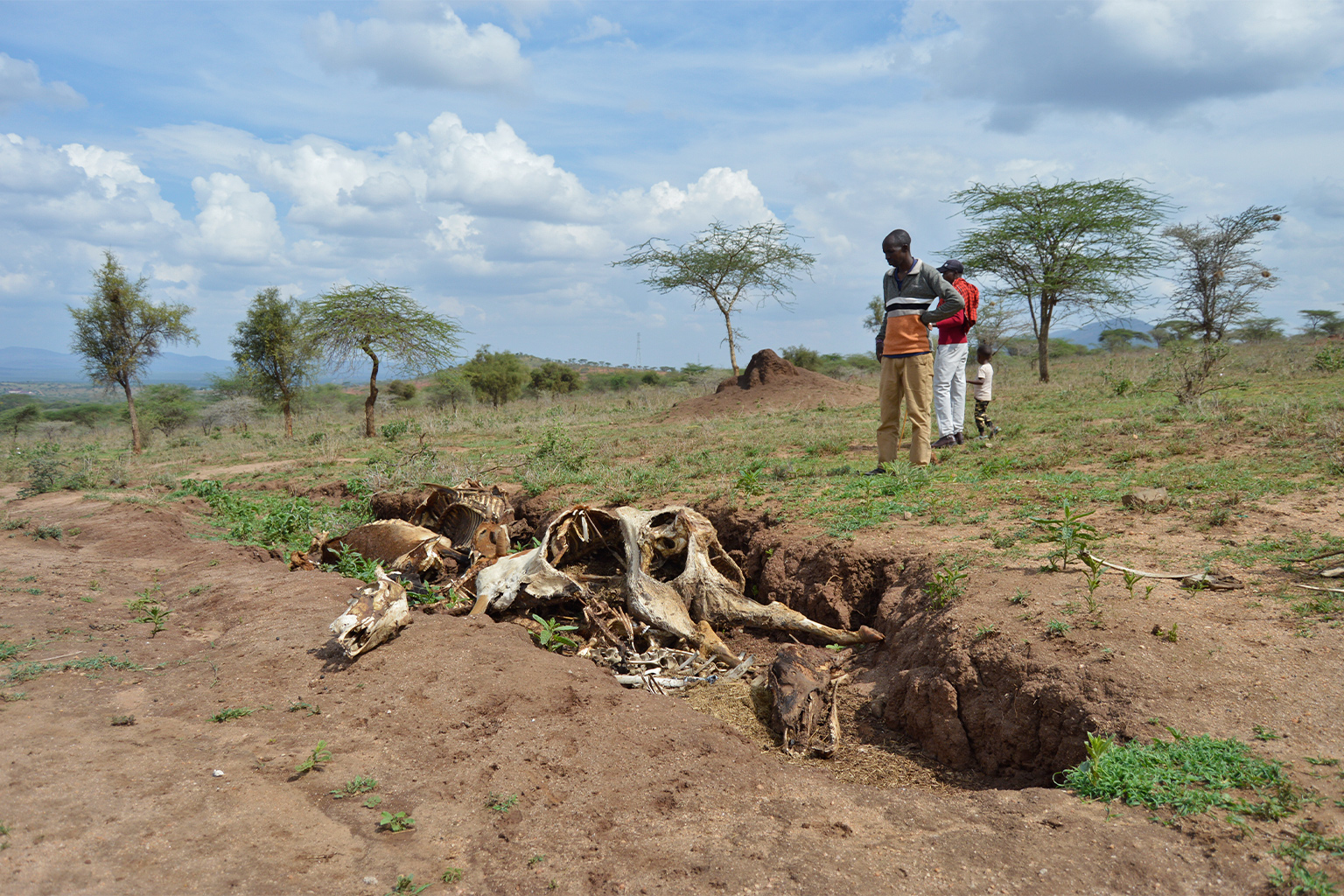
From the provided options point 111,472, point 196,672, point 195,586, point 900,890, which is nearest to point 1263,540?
point 900,890

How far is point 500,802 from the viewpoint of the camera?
2.70 m

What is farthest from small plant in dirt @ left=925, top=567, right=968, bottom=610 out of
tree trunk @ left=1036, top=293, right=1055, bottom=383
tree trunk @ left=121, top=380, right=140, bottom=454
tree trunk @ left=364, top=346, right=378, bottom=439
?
tree trunk @ left=121, top=380, right=140, bottom=454

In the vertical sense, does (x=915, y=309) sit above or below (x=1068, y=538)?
above

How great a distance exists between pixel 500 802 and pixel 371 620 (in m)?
1.59

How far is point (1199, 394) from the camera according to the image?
8875mm

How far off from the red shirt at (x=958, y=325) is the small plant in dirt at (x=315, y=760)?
6443 millimetres

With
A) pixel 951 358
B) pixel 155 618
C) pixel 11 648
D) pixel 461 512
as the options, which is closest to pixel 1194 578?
pixel 951 358

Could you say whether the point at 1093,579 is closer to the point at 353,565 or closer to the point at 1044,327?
the point at 353,565

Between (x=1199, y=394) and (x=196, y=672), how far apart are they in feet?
33.6

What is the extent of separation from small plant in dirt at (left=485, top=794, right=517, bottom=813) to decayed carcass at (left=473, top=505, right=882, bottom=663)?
1.79 m

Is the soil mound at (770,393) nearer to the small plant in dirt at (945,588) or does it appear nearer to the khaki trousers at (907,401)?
the khaki trousers at (907,401)

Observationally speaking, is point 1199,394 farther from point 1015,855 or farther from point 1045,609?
point 1015,855

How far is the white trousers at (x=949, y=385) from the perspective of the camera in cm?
755

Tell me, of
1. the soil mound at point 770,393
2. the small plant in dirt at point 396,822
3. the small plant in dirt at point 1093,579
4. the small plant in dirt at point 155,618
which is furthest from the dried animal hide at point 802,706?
the soil mound at point 770,393
